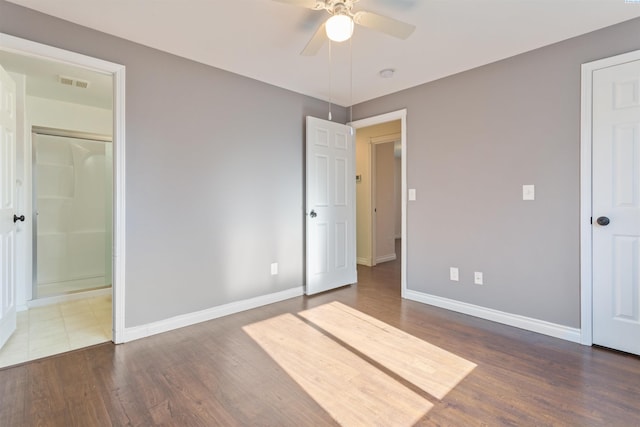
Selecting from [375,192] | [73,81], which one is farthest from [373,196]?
[73,81]

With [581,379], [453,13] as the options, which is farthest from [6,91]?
[581,379]

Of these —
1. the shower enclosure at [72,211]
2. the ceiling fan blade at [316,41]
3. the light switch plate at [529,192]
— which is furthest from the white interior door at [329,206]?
the shower enclosure at [72,211]

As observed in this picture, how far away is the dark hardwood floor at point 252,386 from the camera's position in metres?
1.58

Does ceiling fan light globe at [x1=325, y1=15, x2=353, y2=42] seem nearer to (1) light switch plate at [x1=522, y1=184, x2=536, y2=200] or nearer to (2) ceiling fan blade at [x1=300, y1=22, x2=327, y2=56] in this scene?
(2) ceiling fan blade at [x1=300, y1=22, x2=327, y2=56]

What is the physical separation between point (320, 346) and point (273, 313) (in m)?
0.86

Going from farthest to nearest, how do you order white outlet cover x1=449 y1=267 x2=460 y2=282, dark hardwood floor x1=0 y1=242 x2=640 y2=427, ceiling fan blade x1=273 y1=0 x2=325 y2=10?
white outlet cover x1=449 y1=267 x2=460 y2=282, ceiling fan blade x1=273 y1=0 x2=325 y2=10, dark hardwood floor x1=0 y1=242 x2=640 y2=427

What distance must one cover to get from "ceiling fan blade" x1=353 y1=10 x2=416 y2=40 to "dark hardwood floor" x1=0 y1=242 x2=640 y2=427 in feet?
7.05

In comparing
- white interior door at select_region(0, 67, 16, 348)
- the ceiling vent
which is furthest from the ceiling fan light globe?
the ceiling vent

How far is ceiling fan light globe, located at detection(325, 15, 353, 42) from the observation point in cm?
166

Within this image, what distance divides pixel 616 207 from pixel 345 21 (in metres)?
2.36

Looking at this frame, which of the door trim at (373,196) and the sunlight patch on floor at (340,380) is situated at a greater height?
the door trim at (373,196)

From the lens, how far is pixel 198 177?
286cm

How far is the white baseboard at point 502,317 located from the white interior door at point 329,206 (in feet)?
3.05

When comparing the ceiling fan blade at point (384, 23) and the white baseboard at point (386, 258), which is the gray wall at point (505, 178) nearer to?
the ceiling fan blade at point (384, 23)
